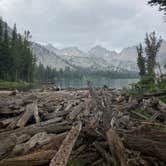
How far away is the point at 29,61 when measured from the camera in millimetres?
102688

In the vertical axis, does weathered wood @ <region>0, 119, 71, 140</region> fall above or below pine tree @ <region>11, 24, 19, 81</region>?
below

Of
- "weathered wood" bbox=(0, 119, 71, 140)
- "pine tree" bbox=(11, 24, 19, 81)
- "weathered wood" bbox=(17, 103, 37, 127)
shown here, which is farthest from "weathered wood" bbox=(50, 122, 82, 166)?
"pine tree" bbox=(11, 24, 19, 81)

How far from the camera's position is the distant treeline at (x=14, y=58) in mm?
79900

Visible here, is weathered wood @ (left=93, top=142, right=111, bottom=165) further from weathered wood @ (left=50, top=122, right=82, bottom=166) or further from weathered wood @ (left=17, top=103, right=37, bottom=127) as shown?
weathered wood @ (left=17, top=103, right=37, bottom=127)

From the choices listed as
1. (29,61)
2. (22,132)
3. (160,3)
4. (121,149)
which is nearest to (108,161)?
(121,149)

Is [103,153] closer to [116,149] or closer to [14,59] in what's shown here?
[116,149]

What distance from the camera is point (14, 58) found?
88438 millimetres

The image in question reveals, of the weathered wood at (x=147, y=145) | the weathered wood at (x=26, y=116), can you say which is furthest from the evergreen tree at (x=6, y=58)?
the weathered wood at (x=147, y=145)

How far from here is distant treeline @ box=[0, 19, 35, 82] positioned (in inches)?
3146

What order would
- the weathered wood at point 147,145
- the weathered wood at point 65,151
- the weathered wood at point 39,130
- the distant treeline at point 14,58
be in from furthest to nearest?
the distant treeline at point 14,58
the weathered wood at point 39,130
the weathered wood at point 147,145
the weathered wood at point 65,151

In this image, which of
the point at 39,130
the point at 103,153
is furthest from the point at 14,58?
the point at 103,153

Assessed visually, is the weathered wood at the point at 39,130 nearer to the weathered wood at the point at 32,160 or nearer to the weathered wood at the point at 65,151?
the weathered wood at the point at 65,151

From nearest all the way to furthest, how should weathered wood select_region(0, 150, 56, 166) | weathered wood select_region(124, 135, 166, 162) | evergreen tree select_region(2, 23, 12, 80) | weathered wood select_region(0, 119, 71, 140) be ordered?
weathered wood select_region(0, 150, 56, 166)
weathered wood select_region(124, 135, 166, 162)
weathered wood select_region(0, 119, 71, 140)
evergreen tree select_region(2, 23, 12, 80)

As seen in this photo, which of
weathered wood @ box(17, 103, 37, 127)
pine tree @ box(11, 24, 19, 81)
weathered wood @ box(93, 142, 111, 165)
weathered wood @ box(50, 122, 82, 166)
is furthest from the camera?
pine tree @ box(11, 24, 19, 81)
